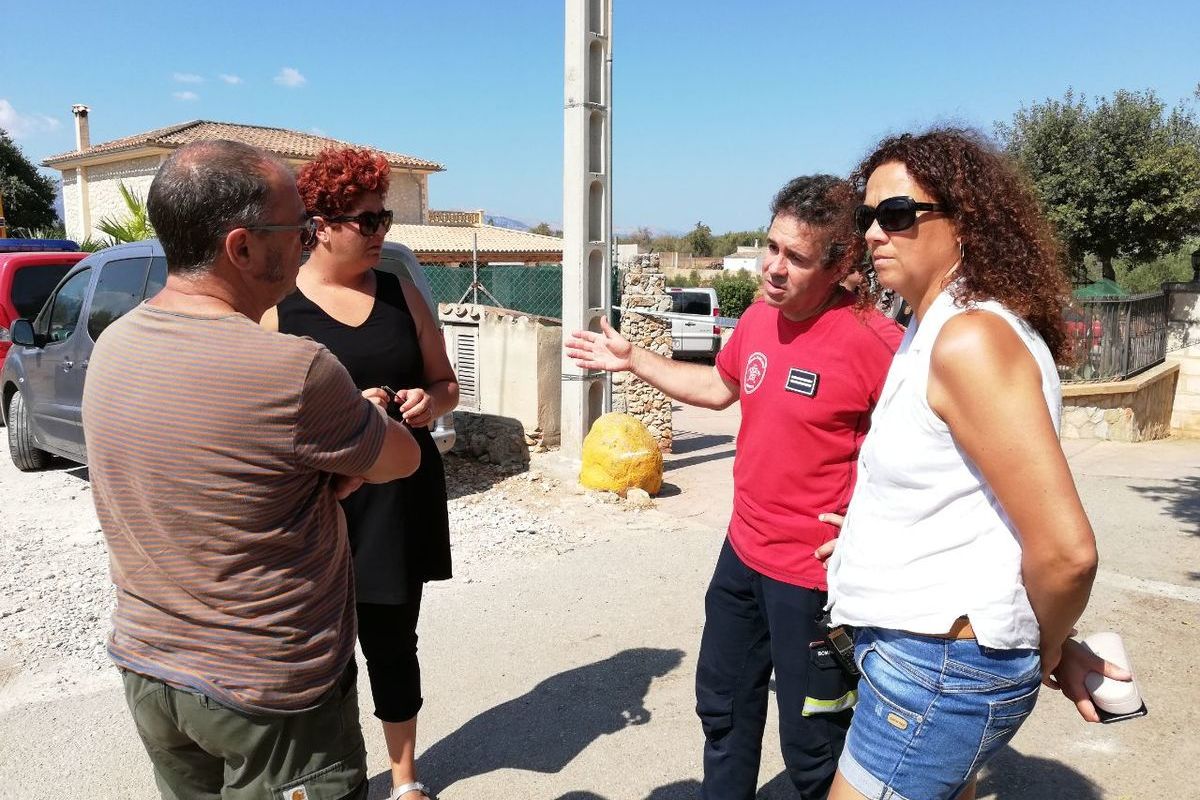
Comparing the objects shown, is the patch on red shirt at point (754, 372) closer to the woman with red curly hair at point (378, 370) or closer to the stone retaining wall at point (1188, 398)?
the woman with red curly hair at point (378, 370)

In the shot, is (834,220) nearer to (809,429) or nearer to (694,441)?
(809,429)

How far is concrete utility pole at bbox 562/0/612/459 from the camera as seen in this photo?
7.74 meters

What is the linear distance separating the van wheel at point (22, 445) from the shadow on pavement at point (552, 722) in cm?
653

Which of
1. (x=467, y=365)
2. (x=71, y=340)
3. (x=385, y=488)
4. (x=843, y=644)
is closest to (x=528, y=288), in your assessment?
(x=467, y=365)

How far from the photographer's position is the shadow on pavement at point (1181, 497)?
6.68 meters

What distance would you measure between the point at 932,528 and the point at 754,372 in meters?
1.00

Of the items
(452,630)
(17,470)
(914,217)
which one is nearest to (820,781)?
(914,217)

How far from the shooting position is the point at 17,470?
817 centimetres

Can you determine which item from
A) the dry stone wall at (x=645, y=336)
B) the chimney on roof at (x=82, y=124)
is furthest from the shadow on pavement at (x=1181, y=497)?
the chimney on roof at (x=82, y=124)

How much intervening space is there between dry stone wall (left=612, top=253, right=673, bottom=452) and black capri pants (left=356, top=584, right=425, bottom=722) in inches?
273

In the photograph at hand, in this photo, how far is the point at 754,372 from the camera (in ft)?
8.48

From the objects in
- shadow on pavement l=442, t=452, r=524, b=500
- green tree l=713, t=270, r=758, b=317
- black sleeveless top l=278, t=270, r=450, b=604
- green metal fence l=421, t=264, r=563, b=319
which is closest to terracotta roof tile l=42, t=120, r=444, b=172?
green tree l=713, t=270, r=758, b=317

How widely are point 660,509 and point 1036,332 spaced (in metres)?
5.47

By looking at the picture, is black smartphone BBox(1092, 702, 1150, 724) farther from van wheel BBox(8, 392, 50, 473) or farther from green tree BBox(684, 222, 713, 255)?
green tree BBox(684, 222, 713, 255)
